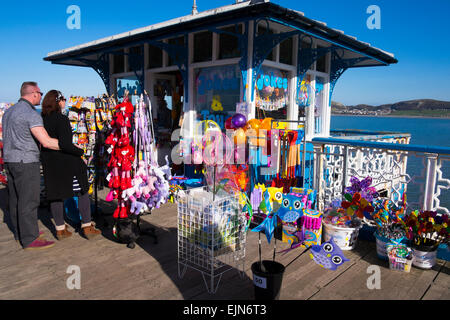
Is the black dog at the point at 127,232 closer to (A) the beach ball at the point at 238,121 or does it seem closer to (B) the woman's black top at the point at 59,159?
(B) the woman's black top at the point at 59,159

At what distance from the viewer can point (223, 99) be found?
6234 mm

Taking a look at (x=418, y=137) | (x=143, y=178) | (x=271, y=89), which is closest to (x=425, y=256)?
(x=143, y=178)

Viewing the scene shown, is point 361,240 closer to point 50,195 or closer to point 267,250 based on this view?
point 267,250

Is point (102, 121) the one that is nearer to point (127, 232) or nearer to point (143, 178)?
point (143, 178)

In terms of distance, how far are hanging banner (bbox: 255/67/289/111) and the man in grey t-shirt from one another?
11.6ft

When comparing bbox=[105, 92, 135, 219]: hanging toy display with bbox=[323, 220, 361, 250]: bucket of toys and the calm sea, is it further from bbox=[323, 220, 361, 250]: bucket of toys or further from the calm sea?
the calm sea

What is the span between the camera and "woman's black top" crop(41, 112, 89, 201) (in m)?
3.91

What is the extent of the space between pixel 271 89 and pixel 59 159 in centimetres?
391

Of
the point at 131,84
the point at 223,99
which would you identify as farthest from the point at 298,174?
the point at 131,84

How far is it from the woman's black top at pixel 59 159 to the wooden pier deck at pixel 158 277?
73 cm

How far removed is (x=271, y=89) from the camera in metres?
6.22

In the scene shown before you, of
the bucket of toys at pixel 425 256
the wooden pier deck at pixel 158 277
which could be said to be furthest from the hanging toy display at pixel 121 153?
the bucket of toys at pixel 425 256
